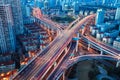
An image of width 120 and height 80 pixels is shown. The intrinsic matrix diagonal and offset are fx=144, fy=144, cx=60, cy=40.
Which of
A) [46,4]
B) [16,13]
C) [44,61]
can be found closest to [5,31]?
[16,13]

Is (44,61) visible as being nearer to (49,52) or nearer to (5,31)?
(49,52)

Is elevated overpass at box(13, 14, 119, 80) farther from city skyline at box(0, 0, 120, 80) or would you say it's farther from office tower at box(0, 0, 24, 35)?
office tower at box(0, 0, 24, 35)

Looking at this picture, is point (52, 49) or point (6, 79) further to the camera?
point (52, 49)

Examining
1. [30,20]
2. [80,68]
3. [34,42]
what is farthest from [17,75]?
[30,20]

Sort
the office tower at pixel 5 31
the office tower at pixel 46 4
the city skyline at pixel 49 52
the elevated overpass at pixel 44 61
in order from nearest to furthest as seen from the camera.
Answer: the elevated overpass at pixel 44 61 < the city skyline at pixel 49 52 < the office tower at pixel 5 31 < the office tower at pixel 46 4

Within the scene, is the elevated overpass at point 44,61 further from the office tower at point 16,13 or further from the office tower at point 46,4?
the office tower at point 46,4

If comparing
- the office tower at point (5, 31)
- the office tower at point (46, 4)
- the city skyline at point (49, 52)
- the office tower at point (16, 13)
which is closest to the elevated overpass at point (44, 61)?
the city skyline at point (49, 52)

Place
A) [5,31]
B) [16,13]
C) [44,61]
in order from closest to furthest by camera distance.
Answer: [44,61]
[5,31]
[16,13]

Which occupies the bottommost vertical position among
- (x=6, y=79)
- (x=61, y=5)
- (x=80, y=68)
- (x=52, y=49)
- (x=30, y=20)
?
(x=80, y=68)

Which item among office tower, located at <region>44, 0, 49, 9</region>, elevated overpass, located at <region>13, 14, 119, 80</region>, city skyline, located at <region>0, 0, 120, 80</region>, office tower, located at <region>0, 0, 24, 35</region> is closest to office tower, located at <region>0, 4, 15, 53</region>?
city skyline, located at <region>0, 0, 120, 80</region>

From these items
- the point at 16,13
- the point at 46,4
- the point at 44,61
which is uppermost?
the point at 46,4

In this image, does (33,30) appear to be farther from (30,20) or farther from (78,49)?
(78,49)
